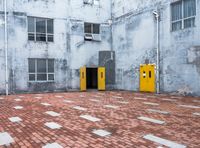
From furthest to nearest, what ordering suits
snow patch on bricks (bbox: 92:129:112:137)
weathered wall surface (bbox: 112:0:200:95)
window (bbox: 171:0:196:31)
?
1. window (bbox: 171:0:196:31)
2. weathered wall surface (bbox: 112:0:200:95)
3. snow patch on bricks (bbox: 92:129:112:137)

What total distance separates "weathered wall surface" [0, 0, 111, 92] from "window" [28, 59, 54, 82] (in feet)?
1.06

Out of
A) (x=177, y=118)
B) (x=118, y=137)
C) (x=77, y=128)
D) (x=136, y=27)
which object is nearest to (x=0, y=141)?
(x=77, y=128)

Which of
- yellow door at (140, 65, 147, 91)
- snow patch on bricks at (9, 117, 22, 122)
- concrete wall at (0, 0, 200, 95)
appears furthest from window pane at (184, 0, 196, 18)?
snow patch on bricks at (9, 117, 22, 122)

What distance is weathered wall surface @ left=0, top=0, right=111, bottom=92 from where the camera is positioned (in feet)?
53.5

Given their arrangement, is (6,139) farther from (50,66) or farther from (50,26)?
(50,26)

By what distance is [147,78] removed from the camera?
16141mm

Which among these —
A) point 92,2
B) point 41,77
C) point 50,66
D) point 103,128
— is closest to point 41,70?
point 41,77

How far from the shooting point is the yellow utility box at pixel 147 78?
15781 millimetres

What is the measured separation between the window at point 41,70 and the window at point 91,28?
13.2 feet

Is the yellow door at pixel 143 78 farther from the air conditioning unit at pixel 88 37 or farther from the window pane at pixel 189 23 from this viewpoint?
the air conditioning unit at pixel 88 37

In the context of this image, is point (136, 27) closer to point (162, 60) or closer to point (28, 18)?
point (162, 60)

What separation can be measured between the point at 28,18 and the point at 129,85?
9.24 m

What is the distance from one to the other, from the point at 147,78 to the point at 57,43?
24.3 feet

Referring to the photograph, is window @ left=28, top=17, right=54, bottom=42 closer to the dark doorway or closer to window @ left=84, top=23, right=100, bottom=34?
window @ left=84, top=23, right=100, bottom=34
